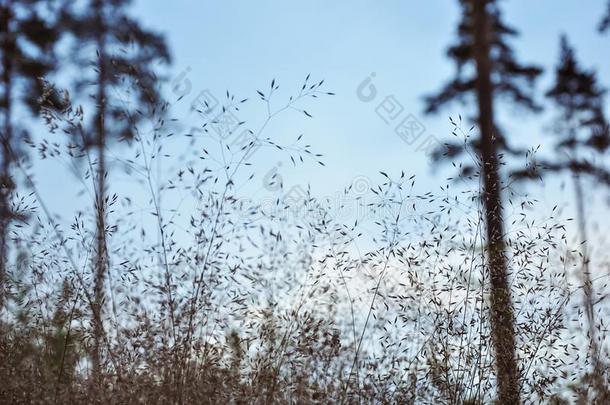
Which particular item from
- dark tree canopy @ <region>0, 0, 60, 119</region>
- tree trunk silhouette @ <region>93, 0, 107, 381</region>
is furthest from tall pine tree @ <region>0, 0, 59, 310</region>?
tree trunk silhouette @ <region>93, 0, 107, 381</region>

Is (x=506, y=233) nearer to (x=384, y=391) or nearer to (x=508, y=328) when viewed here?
(x=508, y=328)

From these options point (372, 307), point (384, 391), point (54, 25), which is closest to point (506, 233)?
point (372, 307)

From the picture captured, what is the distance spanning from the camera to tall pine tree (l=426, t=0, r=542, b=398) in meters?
4.26

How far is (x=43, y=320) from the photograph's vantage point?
13.9 feet

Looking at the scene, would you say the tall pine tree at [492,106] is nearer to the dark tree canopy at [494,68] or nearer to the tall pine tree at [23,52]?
the dark tree canopy at [494,68]

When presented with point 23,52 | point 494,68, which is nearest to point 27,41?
point 23,52

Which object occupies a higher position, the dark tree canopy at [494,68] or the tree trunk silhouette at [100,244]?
the dark tree canopy at [494,68]

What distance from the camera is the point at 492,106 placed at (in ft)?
29.9

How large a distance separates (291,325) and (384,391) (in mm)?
689

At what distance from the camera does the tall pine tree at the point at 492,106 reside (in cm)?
426

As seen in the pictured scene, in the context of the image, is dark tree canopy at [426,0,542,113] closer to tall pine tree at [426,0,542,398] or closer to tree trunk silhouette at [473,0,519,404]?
tall pine tree at [426,0,542,398]

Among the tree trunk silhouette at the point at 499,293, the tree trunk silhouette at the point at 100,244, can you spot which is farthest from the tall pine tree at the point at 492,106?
the tree trunk silhouette at the point at 100,244

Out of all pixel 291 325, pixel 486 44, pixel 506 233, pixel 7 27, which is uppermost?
pixel 7 27

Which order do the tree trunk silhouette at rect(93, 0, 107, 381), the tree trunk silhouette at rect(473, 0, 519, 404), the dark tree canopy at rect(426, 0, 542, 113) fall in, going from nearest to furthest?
1. the tree trunk silhouette at rect(93, 0, 107, 381)
2. the tree trunk silhouette at rect(473, 0, 519, 404)
3. the dark tree canopy at rect(426, 0, 542, 113)
